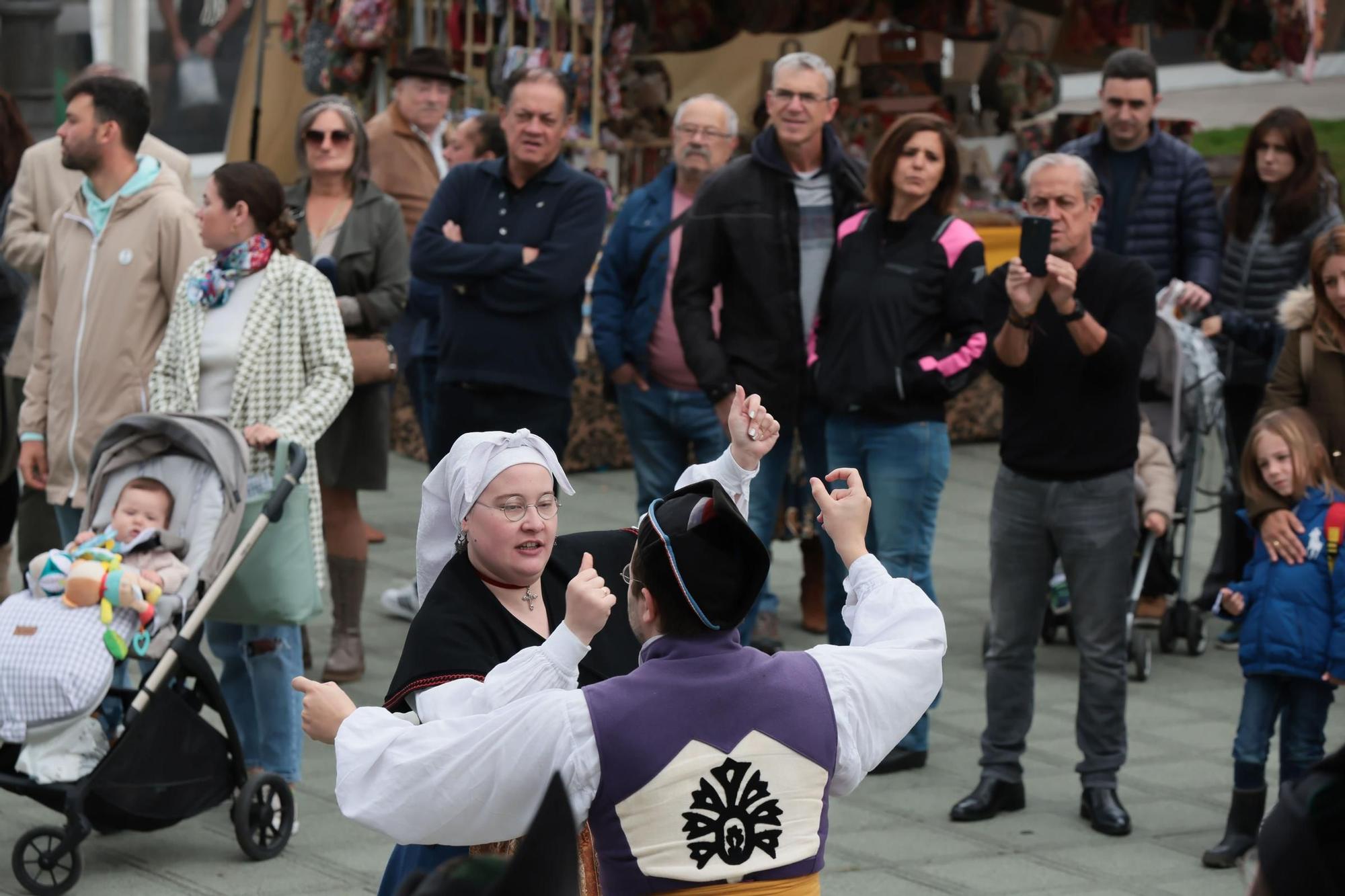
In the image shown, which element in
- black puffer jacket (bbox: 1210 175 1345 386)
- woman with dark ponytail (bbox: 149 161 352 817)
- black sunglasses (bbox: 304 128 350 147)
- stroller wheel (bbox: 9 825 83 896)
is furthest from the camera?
black puffer jacket (bbox: 1210 175 1345 386)

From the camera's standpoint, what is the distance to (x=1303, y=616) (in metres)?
5.55

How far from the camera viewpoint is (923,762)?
21.4 feet

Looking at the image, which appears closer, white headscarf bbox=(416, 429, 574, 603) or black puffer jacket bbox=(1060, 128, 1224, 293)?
white headscarf bbox=(416, 429, 574, 603)

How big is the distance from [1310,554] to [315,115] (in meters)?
3.65

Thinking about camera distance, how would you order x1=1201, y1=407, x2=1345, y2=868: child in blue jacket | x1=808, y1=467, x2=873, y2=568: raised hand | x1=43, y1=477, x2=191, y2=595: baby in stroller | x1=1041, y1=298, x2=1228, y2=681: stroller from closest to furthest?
1. x1=808, y1=467, x2=873, y2=568: raised hand
2. x1=43, y1=477, x2=191, y2=595: baby in stroller
3. x1=1201, y1=407, x2=1345, y2=868: child in blue jacket
4. x1=1041, y1=298, x2=1228, y2=681: stroller

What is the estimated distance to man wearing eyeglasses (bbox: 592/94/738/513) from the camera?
24.5 ft

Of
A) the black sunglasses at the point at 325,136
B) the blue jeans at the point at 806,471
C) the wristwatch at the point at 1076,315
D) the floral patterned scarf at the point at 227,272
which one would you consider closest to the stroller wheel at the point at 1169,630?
the blue jeans at the point at 806,471

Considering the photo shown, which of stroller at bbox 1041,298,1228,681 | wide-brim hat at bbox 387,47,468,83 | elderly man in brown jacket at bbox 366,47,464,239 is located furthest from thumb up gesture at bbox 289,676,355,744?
wide-brim hat at bbox 387,47,468,83

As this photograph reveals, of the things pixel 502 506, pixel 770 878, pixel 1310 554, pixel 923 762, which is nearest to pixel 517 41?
pixel 923 762

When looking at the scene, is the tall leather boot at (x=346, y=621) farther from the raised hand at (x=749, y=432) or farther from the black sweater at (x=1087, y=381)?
the raised hand at (x=749, y=432)

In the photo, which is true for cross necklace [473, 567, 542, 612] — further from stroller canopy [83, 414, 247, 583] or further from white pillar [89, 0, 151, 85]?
white pillar [89, 0, 151, 85]

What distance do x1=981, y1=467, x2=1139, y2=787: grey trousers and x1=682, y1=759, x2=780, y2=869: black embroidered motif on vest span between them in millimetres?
3010

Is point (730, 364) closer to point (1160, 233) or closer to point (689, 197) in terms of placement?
point (689, 197)

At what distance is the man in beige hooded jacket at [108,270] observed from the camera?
20.6ft
